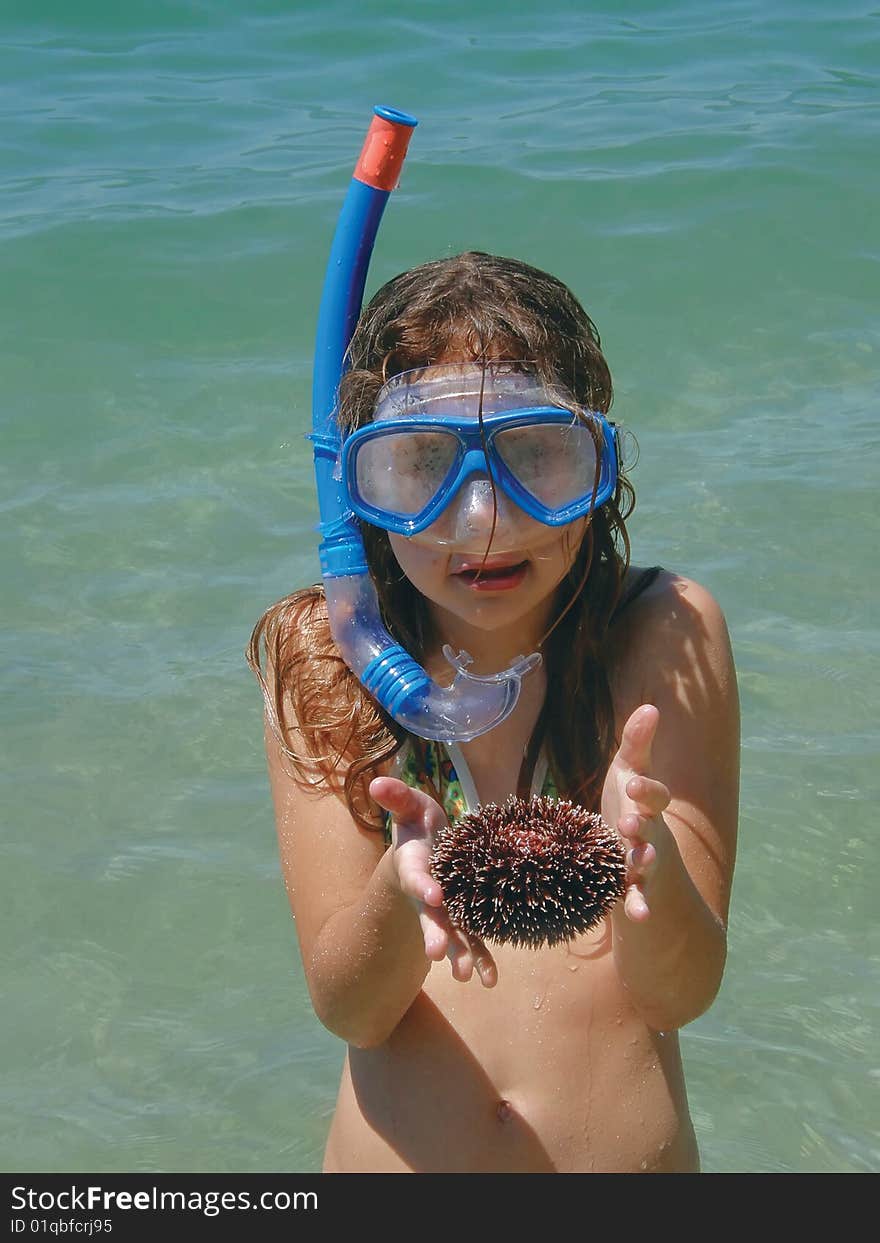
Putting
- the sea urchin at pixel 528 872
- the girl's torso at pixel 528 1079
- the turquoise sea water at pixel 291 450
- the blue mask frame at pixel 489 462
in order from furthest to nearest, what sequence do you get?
the turquoise sea water at pixel 291 450, the girl's torso at pixel 528 1079, the blue mask frame at pixel 489 462, the sea urchin at pixel 528 872

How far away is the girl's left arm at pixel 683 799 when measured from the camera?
107 inches

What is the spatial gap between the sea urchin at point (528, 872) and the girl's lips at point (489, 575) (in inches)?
20.0

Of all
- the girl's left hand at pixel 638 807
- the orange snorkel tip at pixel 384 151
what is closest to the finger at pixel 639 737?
the girl's left hand at pixel 638 807

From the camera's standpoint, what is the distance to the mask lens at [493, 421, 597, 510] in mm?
2689

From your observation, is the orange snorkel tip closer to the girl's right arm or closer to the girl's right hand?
the girl's right arm

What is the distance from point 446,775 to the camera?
3.21m

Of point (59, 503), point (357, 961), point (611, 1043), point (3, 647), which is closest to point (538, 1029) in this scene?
point (611, 1043)

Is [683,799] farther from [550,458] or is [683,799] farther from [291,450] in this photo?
[291,450]

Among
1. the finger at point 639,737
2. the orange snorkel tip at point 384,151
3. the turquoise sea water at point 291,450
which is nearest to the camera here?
the finger at point 639,737

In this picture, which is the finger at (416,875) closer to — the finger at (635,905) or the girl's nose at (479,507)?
the finger at (635,905)

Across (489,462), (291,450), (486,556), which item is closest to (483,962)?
(486,556)

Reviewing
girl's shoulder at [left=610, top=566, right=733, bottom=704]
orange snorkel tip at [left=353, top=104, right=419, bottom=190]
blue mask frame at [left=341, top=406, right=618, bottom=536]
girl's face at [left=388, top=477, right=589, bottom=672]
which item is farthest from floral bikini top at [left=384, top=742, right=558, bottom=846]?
orange snorkel tip at [left=353, top=104, right=419, bottom=190]

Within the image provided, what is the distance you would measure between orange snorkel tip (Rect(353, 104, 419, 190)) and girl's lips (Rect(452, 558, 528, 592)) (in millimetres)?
829
